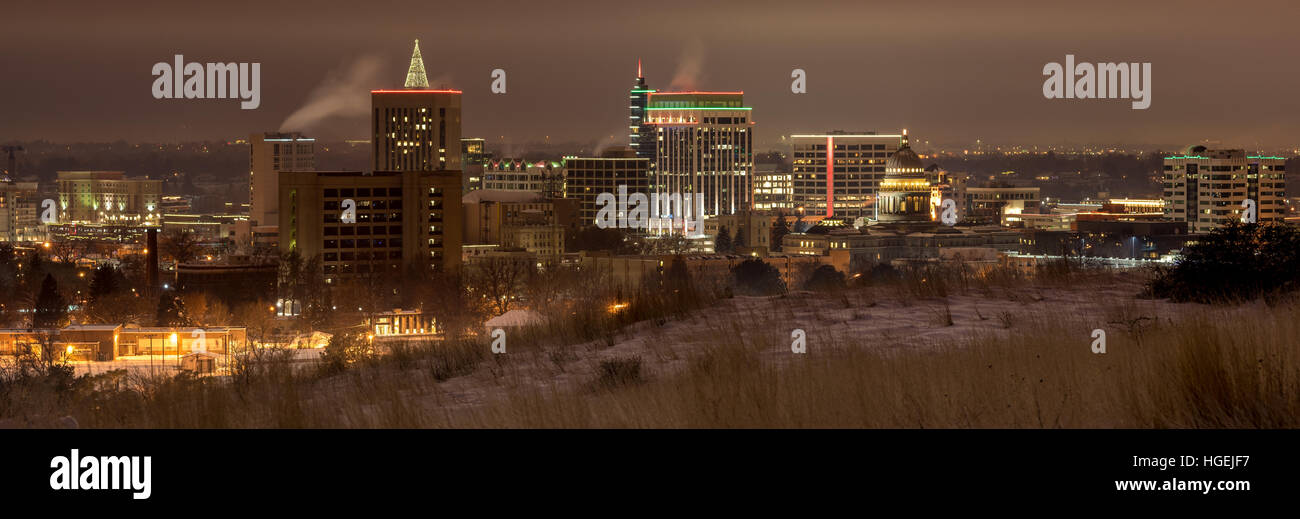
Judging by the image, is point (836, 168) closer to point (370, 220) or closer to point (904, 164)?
point (904, 164)

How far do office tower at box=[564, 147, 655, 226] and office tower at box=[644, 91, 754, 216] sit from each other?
11703 millimetres

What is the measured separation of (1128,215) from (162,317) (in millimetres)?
86505

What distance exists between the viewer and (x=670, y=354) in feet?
33.7

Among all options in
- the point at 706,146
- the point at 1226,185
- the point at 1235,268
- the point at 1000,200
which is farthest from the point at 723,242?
the point at 1235,268

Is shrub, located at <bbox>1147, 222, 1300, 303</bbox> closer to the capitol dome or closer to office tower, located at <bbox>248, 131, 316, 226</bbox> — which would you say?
the capitol dome

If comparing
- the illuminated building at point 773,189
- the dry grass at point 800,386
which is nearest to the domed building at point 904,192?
the illuminated building at point 773,189

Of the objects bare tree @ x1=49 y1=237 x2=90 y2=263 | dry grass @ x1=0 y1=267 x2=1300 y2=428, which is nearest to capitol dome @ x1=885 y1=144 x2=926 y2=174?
bare tree @ x1=49 y1=237 x2=90 y2=263

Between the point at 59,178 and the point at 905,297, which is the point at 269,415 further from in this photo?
the point at 59,178

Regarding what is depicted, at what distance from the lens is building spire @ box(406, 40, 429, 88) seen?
140 m

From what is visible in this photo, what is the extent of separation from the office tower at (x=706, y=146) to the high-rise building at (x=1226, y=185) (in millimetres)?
55869

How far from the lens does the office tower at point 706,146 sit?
16200cm

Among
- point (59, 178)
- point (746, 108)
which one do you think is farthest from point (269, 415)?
point (746, 108)

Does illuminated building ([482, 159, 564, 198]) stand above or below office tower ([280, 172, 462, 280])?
above

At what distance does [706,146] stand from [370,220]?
93.3 meters
